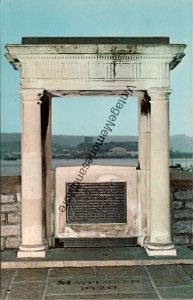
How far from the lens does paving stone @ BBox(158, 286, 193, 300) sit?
16.7 feet

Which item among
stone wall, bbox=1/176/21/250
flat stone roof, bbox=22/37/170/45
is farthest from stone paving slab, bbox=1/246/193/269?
flat stone roof, bbox=22/37/170/45

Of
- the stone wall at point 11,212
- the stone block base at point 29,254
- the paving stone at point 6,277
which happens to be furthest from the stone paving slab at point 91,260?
the stone wall at point 11,212

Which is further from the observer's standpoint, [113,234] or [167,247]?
[113,234]

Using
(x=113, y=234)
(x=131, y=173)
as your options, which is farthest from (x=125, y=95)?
(x=113, y=234)

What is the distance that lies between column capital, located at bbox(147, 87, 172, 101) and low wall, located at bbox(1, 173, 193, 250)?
170cm

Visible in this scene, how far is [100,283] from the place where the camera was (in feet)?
18.7

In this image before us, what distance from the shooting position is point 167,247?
696 cm

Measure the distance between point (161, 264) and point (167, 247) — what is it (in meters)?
0.42

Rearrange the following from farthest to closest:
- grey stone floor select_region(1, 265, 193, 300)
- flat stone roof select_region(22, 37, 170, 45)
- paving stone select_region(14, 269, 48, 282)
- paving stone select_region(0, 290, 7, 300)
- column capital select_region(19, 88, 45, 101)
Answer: flat stone roof select_region(22, 37, 170, 45), column capital select_region(19, 88, 45, 101), paving stone select_region(14, 269, 48, 282), grey stone floor select_region(1, 265, 193, 300), paving stone select_region(0, 290, 7, 300)

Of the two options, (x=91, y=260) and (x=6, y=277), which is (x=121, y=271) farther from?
(x=6, y=277)

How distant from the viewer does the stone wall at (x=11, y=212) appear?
25.3 feet

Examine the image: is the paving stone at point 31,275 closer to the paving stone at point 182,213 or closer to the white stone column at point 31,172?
the white stone column at point 31,172

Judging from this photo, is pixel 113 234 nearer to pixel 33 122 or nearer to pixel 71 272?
pixel 71 272

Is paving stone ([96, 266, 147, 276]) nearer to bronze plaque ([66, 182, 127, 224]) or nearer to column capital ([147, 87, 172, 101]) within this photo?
bronze plaque ([66, 182, 127, 224])
